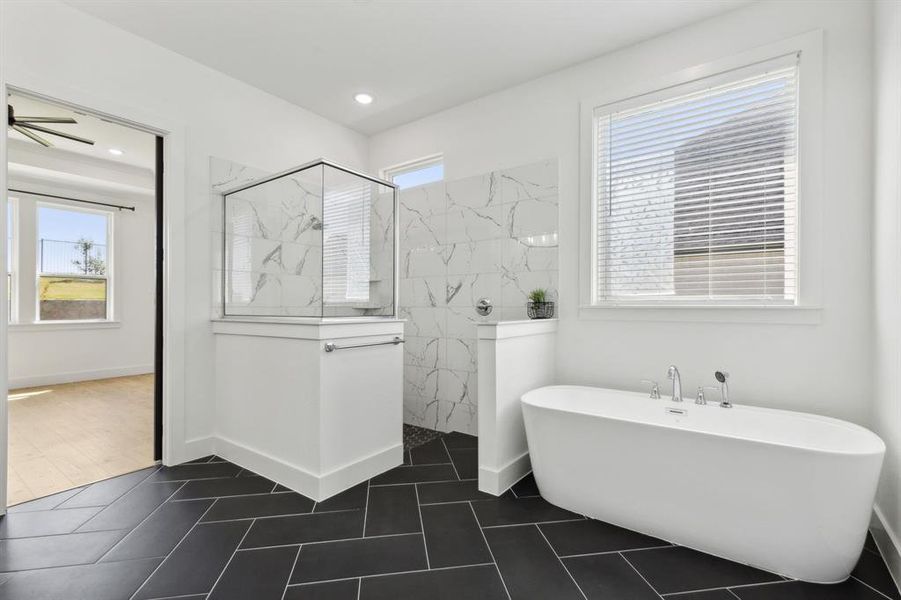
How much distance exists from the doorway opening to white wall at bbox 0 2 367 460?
0.91 m

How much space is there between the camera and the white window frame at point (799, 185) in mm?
2088

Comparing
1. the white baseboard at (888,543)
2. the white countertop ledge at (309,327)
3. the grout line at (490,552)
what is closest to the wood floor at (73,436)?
the white countertop ledge at (309,327)

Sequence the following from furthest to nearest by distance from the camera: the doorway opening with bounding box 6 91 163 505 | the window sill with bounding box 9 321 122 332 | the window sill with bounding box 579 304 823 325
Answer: the window sill with bounding box 9 321 122 332 < the doorway opening with bounding box 6 91 163 505 < the window sill with bounding box 579 304 823 325

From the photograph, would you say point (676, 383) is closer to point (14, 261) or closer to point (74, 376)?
point (74, 376)

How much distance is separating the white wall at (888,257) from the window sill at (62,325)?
751cm

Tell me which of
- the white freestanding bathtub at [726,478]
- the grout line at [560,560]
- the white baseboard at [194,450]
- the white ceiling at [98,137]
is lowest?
the grout line at [560,560]

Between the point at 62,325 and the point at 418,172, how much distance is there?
5003 mm

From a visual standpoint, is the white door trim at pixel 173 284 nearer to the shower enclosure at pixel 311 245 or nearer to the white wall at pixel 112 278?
the shower enclosure at pixel 311 245

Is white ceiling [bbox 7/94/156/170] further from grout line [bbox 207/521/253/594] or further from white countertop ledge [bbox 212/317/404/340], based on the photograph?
grout line [bbox 207/521/253/594]

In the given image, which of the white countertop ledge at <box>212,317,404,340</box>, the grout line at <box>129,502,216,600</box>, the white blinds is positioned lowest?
the grout line at <box>129,502,216,600</box>

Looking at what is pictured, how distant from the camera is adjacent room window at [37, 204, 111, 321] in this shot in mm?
5207

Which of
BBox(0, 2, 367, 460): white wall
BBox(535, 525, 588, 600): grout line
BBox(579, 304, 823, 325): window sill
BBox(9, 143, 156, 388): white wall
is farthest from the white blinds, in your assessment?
BBox(9, 143, 156, 388): white wall

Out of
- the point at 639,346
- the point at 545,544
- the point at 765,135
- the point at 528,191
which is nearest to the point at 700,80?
the point at 765,135

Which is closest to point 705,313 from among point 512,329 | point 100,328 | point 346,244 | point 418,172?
point 512,329
